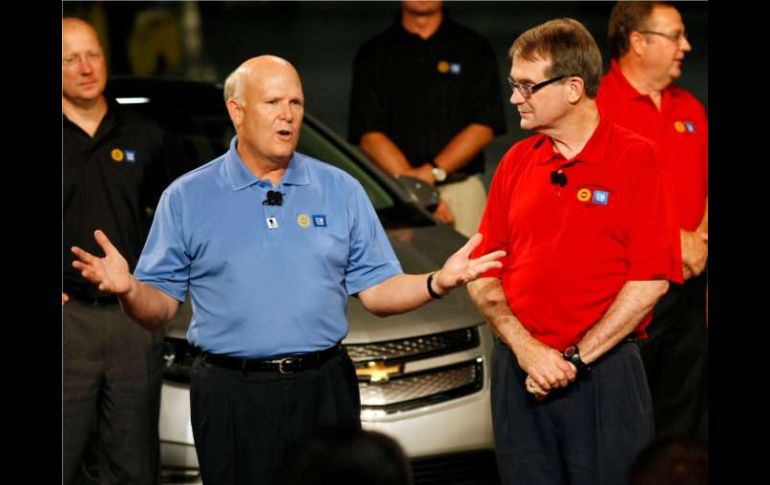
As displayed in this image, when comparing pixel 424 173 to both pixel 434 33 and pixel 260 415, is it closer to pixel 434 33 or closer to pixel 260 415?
pixel 434 33

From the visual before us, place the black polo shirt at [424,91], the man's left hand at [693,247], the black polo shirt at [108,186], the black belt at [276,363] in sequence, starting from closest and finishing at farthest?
the black belt at [276,363] < the black polo shirt at [108,186] < the man's left hand at [693,247] < the black polo shirt at [424,91]

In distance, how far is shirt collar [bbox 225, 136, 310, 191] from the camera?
5430 mm

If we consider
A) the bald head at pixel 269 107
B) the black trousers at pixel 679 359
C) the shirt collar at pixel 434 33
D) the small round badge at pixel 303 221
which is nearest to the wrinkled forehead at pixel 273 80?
the bald head at pixel 269 107

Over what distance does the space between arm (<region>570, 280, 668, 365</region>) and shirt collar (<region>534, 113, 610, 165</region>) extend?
1.44ft

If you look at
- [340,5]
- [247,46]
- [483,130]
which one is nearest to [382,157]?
[483,130]

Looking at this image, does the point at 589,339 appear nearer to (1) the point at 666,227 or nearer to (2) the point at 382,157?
(1) the point at 666,227

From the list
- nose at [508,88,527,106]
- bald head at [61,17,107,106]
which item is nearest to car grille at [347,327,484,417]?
bald head at [61,17,107,106]

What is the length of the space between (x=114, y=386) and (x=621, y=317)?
7.72 ft

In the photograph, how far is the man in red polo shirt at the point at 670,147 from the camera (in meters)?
6.95

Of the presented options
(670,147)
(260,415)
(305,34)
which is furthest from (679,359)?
(305,34)

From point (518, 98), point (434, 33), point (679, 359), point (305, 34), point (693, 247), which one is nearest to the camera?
point (518, 98)

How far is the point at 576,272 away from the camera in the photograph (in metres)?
5.29

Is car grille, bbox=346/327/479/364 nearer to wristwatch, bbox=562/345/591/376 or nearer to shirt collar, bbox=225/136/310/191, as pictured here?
shirt collar, bbox=225/136/310/191

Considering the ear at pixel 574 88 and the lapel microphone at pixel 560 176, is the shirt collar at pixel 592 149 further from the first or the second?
the ear at pixel 574 88
